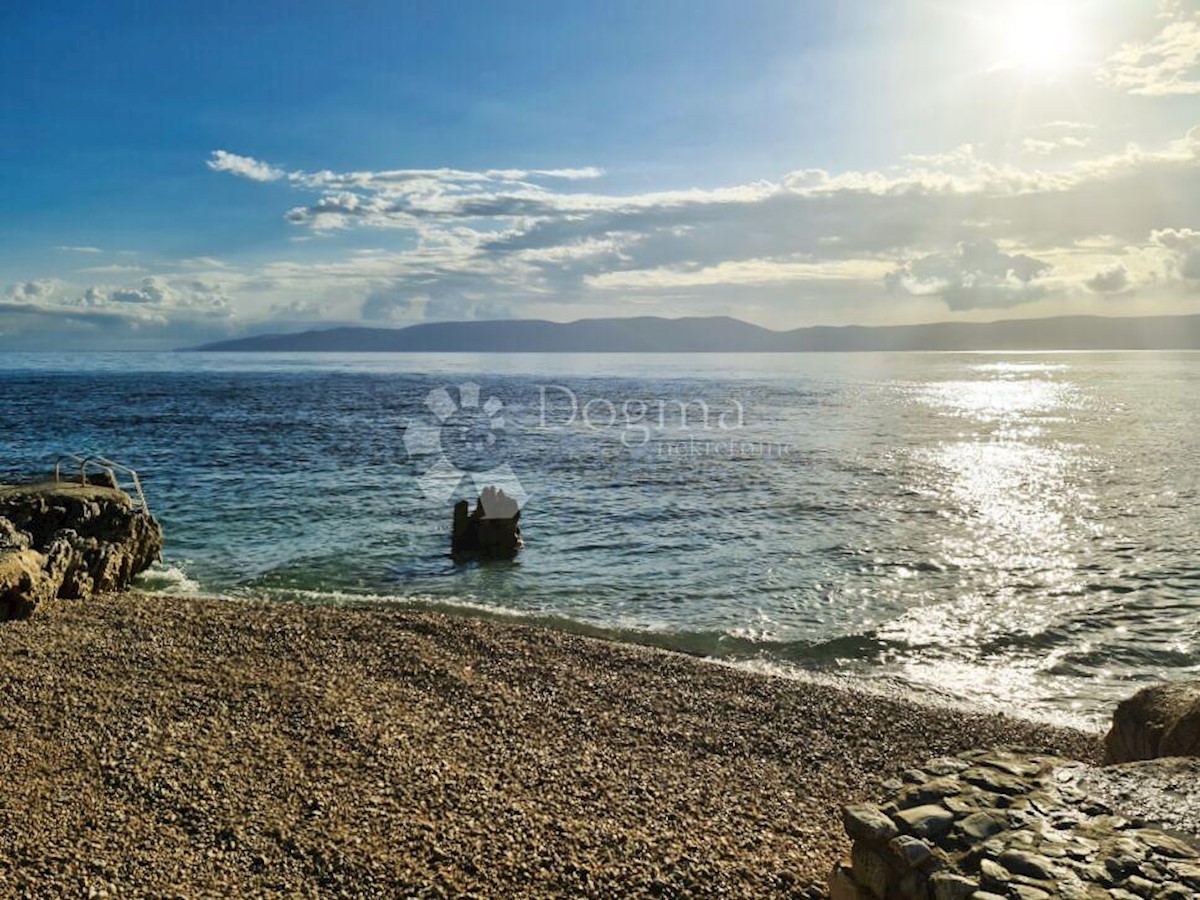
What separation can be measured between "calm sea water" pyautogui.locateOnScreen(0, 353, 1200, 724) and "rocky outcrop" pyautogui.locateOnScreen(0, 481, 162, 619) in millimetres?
1699

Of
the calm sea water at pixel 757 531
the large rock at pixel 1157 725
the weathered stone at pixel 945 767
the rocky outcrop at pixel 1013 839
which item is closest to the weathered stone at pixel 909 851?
the rocky outcrop at pixel 1013 839

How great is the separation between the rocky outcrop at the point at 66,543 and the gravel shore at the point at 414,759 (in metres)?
0.87

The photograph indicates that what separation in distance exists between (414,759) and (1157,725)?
927 cm

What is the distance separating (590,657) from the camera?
15.2 metres

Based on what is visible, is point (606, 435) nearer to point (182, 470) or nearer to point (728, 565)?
point (182, 470)

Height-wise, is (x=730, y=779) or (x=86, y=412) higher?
(x=86, y=412)

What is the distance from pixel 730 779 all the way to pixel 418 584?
12338mm

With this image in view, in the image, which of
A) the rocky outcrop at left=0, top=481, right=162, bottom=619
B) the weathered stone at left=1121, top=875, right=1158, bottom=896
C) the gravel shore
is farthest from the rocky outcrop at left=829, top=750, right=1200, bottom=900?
the rocky outcrop at left=0, top=481, right=162, bottom=619

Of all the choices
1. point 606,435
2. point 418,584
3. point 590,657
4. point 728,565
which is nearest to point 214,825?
point 590,657

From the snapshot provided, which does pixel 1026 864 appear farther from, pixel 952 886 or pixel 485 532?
pixel 485 532

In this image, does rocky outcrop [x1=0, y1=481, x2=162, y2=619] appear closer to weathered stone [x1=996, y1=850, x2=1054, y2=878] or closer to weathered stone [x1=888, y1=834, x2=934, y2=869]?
weathered stone [x1=888, y1=834, x2=934, y2=869]

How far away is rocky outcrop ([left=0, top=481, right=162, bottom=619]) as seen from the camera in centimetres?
1555

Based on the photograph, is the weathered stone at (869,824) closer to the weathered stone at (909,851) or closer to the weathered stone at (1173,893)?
the weathered stone at (909,851)

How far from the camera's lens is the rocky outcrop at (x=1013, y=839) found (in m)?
6.39
